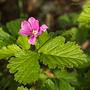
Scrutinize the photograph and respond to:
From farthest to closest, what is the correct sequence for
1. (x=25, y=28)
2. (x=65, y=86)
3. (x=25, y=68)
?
1. (x=65, y=86)
2. (x=25, y=28)
3. (x=25, y=68)

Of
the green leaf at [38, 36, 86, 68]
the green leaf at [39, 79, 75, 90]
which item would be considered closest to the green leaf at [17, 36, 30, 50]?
the green leaf at [38, 36, 86, 68]

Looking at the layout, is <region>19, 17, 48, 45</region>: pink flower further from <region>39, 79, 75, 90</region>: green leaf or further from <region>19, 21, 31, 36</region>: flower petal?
<region>39, 79, 75, 90</region>: green leaf

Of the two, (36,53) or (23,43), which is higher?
(23,43)

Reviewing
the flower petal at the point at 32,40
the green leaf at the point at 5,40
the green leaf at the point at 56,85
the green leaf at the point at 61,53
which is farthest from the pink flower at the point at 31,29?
the green leaf at the point at 56,85

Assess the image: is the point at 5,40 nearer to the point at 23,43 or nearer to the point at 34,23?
the point at 23,43

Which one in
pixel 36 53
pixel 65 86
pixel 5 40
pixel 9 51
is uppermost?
pixel 5 40

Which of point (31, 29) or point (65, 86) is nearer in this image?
point (31, 29)

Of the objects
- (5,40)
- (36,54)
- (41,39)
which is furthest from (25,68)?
(5,40)
